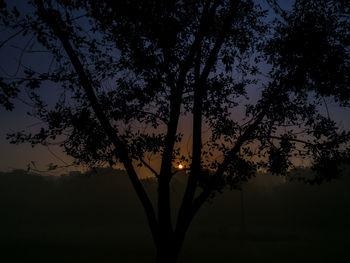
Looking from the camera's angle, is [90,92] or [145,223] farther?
[145,223]

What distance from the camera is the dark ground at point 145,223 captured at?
110 ft

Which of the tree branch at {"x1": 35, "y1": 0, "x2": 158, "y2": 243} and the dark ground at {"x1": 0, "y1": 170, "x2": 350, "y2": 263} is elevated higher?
the tree branch at {"x1": 35, "y1": 0, "x2": 158, "y2": 243}

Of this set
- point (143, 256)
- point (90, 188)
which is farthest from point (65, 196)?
point (143, 256)

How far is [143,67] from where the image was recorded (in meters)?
8.94

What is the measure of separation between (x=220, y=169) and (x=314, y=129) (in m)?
3.97

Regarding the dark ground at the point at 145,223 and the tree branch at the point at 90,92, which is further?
the dark ground at the point at 145,223

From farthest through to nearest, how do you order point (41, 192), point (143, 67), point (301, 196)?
1. point (41, 192)
2. point (301, 196)
3. point (143, 67)

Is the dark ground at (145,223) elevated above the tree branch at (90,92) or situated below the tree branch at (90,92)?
below

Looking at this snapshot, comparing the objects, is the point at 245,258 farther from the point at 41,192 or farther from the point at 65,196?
the point at 41,192

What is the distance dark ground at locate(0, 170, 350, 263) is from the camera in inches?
1324

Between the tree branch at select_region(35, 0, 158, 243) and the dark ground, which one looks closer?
the tree branch at select_region(35, 0, 158, 243)

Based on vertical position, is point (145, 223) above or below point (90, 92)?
below

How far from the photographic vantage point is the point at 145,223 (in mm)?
96938

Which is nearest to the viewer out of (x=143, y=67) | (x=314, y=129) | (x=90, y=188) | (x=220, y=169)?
(x=220, y=169)
